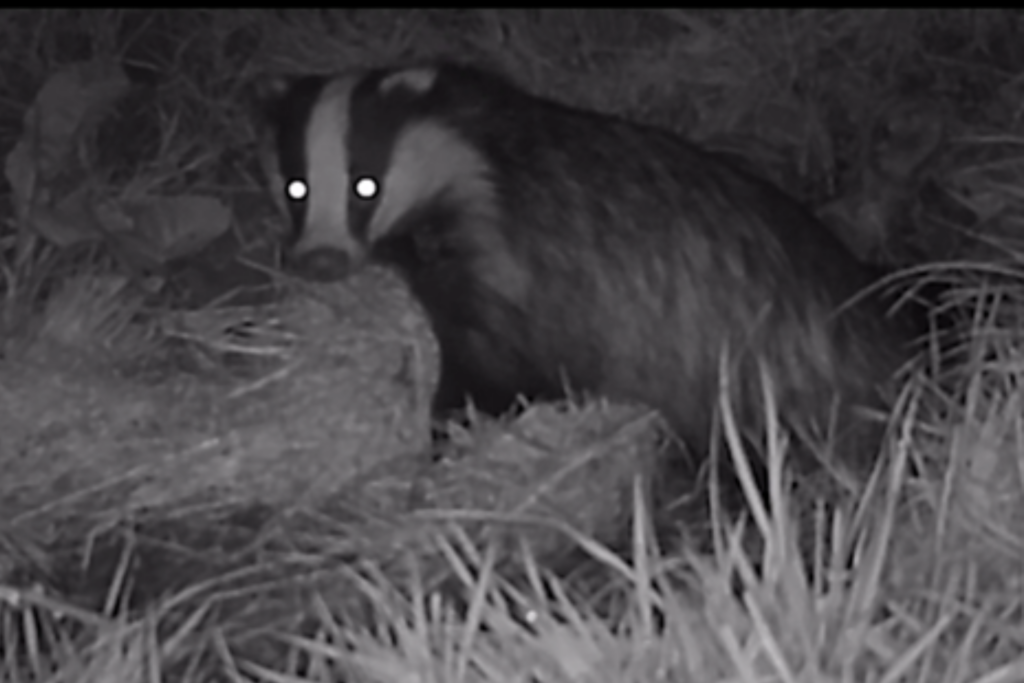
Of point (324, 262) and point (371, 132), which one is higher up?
point (371, 132)

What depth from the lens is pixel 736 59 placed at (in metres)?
3.07

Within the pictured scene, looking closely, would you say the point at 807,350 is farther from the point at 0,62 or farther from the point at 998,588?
the point at 0,62

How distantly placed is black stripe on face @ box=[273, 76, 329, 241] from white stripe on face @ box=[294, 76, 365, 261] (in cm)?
1

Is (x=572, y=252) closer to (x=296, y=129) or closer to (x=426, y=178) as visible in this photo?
(x=426, y=178)

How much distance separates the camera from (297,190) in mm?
2775

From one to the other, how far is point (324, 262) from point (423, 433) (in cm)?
27

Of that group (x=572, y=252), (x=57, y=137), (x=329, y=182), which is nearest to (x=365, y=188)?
(x=329, y=182)

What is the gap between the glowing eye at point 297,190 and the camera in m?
2.76

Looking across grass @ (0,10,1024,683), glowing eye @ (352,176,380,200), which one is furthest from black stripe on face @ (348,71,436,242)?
grass @ (0,10,1024,683)

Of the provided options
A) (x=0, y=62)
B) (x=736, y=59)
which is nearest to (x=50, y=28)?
(x=0, y=62)

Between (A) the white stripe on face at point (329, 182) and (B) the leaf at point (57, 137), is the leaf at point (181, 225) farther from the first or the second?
(A) the white stripe on face at point (329, 182)

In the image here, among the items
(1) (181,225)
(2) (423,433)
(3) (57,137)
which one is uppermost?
(3) (57,137)

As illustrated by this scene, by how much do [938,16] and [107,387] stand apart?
1.24m

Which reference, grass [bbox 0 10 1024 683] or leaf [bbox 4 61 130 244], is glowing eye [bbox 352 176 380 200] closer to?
grass [bbox 0 10 1024 683]
